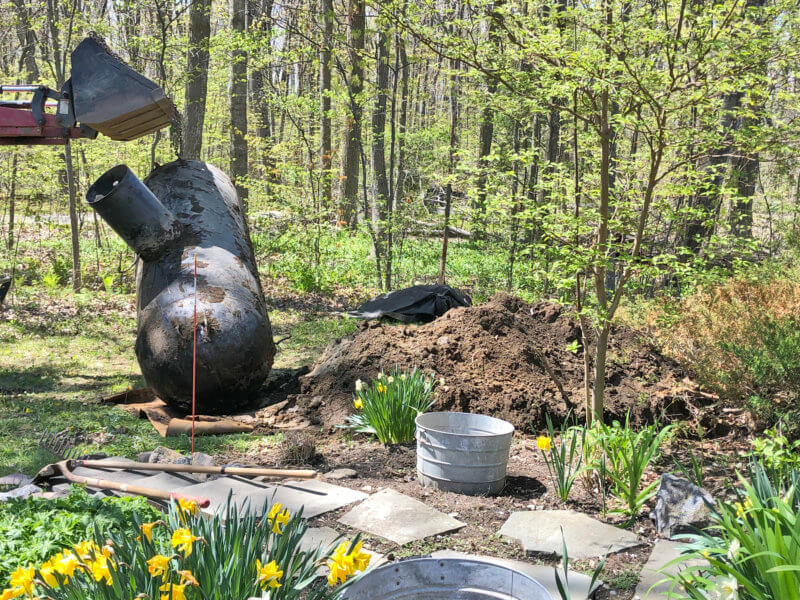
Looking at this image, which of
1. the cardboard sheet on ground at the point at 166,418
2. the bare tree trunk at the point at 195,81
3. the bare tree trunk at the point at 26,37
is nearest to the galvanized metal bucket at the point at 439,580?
the cardboard sheet on ground at the point at 166,418

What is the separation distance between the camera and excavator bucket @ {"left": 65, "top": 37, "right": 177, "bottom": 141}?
5258 mm

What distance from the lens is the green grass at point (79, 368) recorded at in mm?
5074

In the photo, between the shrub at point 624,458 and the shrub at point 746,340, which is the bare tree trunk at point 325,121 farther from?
the shrub at point 624,458

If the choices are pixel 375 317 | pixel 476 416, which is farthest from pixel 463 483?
pixel 375 317

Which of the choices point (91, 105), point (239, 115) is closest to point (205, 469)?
point (91, 105)

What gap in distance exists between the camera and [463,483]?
13.0 feet

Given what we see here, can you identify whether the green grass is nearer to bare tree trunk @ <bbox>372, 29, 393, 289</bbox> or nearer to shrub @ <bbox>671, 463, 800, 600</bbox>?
bare tree trunk @ <bbox>372, 29, 393, 289</bbox>

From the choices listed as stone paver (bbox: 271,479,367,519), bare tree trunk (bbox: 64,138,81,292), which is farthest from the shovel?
bare tree trunk (bbox: 64,138,81,292)

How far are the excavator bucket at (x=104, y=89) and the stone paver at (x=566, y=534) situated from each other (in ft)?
13.1

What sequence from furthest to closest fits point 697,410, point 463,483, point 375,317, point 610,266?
point 375,317 → point 697,410 → point 610,266 → point 463,483

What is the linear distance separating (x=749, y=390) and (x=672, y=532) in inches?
76.4

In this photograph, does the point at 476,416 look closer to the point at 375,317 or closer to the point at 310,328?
the point at 375,317

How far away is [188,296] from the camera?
5910 millimetres

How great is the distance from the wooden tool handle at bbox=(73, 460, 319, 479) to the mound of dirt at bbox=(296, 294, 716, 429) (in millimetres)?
1786
